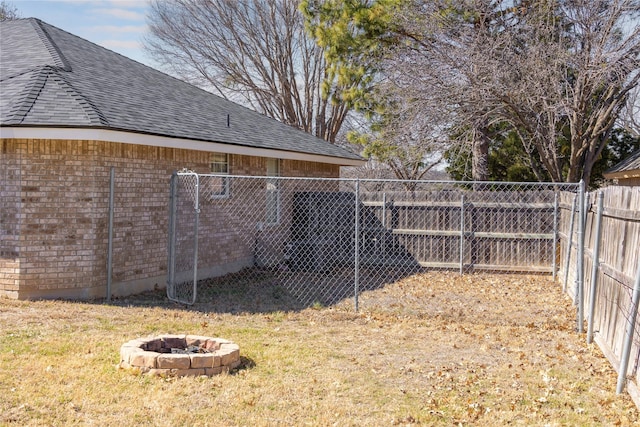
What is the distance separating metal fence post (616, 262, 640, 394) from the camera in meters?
5.55

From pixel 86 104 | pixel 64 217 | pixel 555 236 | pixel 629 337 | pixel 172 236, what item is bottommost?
pixel 629 337

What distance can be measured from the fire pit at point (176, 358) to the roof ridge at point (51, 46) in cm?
693

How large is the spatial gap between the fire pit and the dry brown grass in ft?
0.41

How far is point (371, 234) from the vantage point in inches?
599

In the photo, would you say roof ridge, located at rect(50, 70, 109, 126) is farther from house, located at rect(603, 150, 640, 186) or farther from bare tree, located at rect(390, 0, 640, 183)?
house, located at rect(603, 150, 640, 186)

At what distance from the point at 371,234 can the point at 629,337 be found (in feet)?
31.8

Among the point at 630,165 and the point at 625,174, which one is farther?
the point at 625,174

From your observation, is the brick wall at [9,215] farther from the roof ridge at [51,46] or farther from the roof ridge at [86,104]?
the roof ridge at [51,46]

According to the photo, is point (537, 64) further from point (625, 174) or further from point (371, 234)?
point (371, 234)

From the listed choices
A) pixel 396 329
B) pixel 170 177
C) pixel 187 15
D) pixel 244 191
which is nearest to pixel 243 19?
pixel 187 15

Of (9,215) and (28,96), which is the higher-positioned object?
(28,96)

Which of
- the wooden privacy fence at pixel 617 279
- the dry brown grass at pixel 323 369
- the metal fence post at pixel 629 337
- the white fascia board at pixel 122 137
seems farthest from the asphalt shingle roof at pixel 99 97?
the metal fence post at pixel 629 337

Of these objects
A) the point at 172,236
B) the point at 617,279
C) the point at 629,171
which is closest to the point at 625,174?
the point at 629,171

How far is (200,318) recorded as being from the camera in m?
9.27
